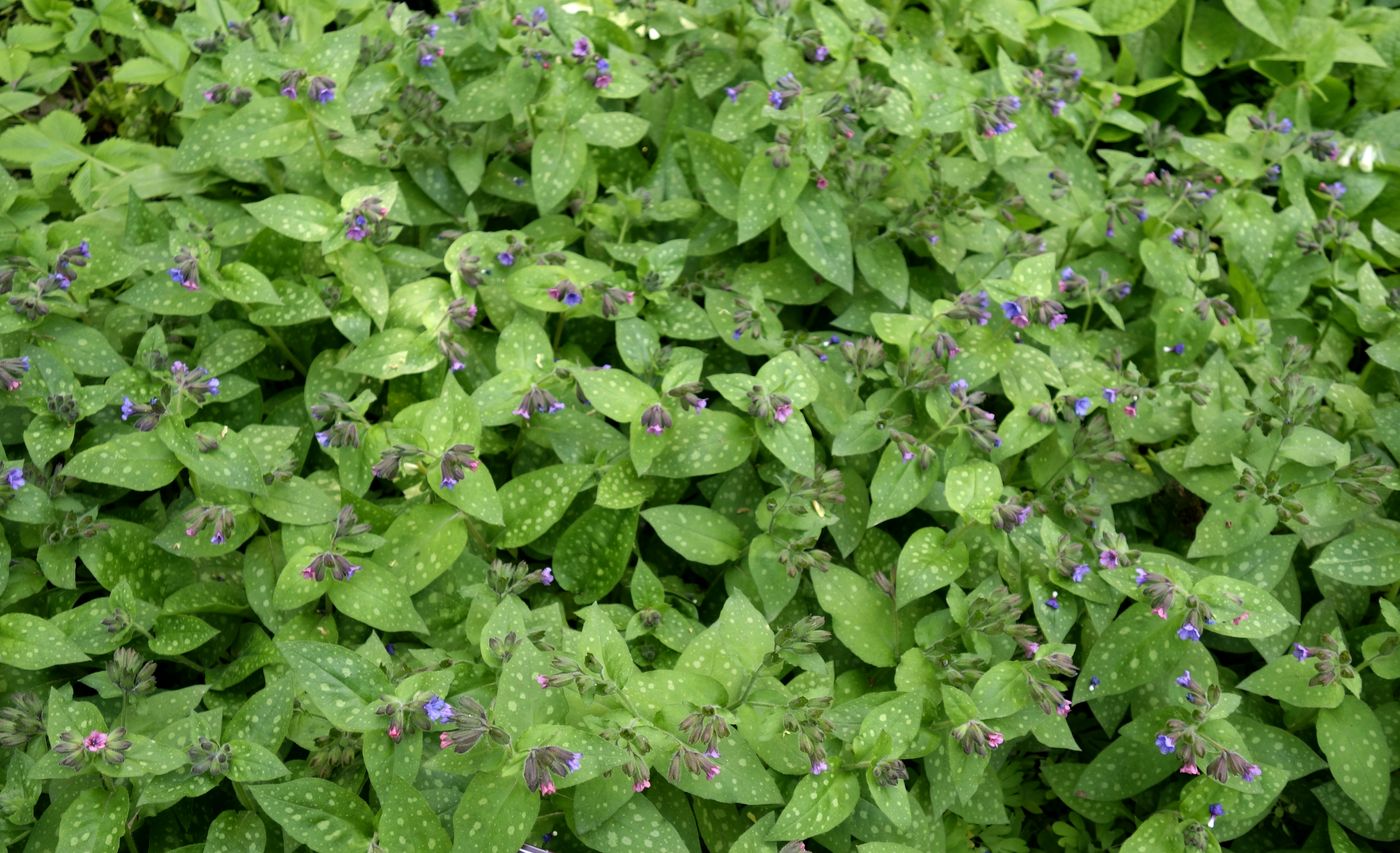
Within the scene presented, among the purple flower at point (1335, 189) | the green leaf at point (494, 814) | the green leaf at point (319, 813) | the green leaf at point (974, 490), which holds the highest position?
the purple flower at point (1335, 189)

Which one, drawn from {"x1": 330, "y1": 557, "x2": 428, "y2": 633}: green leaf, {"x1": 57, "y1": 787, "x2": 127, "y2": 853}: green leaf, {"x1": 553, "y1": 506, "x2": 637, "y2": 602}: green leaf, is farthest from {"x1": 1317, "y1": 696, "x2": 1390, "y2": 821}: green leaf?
{"x1": 57, "y1": 787, "x2": 127, "y2": 853}: green leaf

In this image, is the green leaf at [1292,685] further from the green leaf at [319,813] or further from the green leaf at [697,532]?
the green leaf at [319,813]

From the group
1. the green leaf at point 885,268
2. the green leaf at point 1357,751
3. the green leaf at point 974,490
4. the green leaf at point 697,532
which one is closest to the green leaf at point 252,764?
the green leaf at point 697,532

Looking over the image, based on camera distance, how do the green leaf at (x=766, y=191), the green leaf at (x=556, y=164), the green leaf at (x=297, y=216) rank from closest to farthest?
the green leaf at (x=297, y=216) → the green leaf at (x=766, y=191) → the green leaf at (x=556, y=164)

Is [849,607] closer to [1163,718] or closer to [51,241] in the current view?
[1163,718]

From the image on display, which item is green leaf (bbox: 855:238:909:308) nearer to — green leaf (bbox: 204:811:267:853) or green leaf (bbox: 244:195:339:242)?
green leaf (bbox: 244:195:339:242)

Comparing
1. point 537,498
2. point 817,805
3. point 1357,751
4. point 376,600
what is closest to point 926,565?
point 817,805
